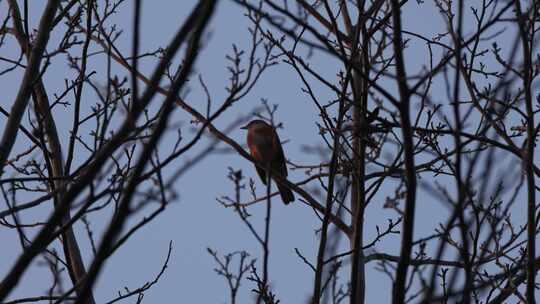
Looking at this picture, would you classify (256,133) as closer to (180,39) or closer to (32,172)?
(32,172)

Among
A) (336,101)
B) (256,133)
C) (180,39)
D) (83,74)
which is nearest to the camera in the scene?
(180,39)

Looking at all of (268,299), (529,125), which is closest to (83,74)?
(268,299)

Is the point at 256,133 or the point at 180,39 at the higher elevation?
the point at 256,133

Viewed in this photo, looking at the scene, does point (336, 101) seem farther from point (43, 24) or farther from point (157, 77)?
point (157, 77)

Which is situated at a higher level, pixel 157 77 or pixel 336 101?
pixel 336 101

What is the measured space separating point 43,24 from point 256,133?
519 centimetres

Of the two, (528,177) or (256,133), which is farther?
(256,133)

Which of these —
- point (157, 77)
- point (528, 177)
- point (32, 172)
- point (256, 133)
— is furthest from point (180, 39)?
point (256, 133)

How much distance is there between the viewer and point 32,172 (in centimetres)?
463

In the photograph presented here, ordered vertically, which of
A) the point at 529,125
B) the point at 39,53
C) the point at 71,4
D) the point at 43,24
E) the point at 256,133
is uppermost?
the point at 256,133

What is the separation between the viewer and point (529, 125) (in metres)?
3.50

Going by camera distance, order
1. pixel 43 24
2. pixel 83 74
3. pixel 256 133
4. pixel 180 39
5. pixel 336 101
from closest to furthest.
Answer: pixel 180 39
pixel 43 24
pixel 83 74
pixel 336 101
pixel 256 133

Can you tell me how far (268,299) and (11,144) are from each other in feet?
4.39

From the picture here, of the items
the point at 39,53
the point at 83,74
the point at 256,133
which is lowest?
the point at 39,53
